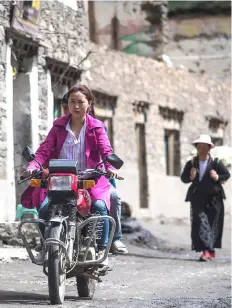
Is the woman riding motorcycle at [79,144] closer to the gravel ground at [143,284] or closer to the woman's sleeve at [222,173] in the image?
the gravel ground at [143,284]

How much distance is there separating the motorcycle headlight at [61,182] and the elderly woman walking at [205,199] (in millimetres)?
6393

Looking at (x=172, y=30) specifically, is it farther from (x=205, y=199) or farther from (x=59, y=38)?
(x=205, y=199)

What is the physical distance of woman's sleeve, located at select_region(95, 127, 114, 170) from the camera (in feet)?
24.5

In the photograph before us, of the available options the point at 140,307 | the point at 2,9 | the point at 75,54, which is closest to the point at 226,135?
the point at 75,54

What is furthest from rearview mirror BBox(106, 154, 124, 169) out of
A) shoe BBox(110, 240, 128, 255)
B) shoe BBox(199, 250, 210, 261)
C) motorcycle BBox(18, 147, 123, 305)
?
shoe BBox(199, 250, 210, 261)

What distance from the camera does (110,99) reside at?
2009 cm

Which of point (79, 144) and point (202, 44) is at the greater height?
point (202, 44)

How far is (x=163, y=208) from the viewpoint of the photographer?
22516mm

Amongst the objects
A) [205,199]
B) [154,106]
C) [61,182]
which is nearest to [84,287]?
[61,182]

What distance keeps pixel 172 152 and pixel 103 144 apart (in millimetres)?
16377

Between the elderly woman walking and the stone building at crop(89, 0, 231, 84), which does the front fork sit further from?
the stone building at crop(89, 0, 231, 84)

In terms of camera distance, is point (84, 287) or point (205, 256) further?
point (205, 256)

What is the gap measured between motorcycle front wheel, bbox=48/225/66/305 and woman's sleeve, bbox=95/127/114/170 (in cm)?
80

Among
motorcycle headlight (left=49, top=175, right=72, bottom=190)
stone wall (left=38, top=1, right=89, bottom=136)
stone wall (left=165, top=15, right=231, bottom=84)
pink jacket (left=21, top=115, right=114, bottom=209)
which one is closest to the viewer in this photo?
motorcycle headlight (left=49, top=175, right=72, bottom=190)
